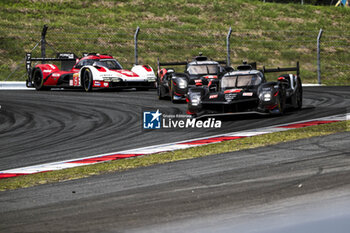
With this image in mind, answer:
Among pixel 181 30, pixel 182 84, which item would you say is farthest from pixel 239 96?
pixel 181 30

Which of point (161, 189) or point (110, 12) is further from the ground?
point (110, 12)

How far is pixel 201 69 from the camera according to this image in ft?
51.1

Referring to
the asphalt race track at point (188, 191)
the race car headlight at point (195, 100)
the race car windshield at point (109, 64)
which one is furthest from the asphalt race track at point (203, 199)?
the race car windshield at point (109, 64)

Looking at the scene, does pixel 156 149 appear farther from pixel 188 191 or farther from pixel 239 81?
pixel 239 81

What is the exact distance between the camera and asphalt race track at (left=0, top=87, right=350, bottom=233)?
4723 mm

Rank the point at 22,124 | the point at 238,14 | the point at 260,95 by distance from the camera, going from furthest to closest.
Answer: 1. the point at 238,14
2. the point at 22,124
3. the point at 260,95

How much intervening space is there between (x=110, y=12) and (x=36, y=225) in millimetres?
36901

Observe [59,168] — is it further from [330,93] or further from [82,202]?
[330,93]

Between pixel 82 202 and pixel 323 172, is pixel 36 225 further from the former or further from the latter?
pixel 323 172

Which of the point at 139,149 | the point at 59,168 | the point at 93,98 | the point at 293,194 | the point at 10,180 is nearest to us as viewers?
the point at 293,194

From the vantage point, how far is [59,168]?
771 centimetres

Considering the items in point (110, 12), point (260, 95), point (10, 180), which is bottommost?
point (10, 180)

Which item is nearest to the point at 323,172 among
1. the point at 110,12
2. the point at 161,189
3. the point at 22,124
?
the point at 161,189

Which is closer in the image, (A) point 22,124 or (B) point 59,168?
(B) point 59,168
